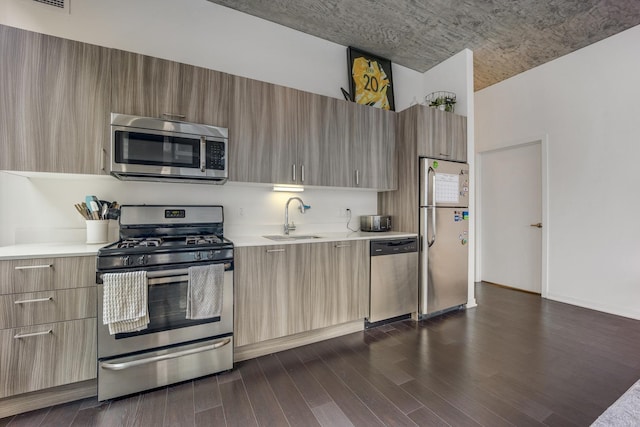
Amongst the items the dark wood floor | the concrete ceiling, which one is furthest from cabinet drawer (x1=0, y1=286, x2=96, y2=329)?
the concrete ceiling

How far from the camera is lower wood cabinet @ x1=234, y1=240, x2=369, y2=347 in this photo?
2.11 metres

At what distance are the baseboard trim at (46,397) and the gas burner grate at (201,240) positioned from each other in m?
1.05

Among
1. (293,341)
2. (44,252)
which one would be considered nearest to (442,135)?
(293,341)

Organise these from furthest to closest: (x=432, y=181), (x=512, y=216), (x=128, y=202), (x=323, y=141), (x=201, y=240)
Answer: (x=512, y=216) → (x=432, y=181) → (x=323, y=141) → (x=128, y=202) → (x=201, y=240)

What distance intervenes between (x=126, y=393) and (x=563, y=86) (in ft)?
18.1

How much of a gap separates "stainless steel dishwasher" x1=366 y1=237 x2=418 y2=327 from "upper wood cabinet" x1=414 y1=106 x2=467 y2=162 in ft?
3.46

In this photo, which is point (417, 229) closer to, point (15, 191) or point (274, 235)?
point (274, 235)

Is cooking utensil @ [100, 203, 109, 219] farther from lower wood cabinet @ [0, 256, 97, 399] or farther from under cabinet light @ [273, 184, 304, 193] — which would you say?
under cabinet light @ [273, 184, 304, 193]

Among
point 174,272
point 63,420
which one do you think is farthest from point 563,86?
point 63,420

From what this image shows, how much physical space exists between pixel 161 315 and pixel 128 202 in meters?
1.05

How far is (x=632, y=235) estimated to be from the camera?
2.93 metres

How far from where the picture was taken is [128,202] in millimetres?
2242

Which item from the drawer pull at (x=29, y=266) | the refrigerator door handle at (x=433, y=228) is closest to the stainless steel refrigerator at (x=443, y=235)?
the refrigerator door handle at (x=433, y=228)

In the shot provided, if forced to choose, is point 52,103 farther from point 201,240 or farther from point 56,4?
point 201,240
